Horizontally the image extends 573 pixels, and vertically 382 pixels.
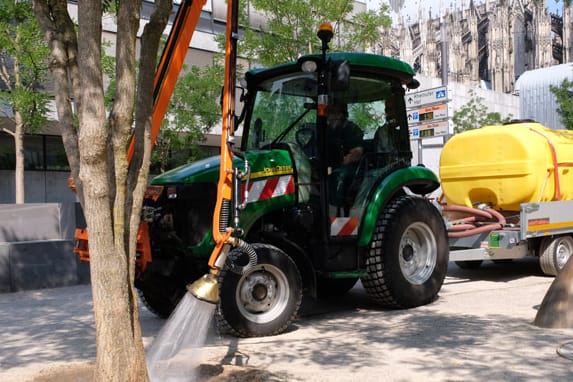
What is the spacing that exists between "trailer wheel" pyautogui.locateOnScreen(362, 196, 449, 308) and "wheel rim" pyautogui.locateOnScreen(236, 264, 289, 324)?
4.15 feet

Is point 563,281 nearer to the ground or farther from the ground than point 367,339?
farther from the ground

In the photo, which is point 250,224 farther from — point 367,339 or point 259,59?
point 259,59

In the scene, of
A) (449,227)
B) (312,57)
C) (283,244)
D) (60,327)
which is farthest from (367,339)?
(449,227)

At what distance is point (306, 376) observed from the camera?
445 centimetres

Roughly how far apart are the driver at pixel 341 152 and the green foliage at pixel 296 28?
9576mm

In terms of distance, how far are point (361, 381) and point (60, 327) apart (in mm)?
3672

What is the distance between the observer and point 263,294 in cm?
578

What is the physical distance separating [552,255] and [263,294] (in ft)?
17.2

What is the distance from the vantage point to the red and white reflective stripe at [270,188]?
5930 mm

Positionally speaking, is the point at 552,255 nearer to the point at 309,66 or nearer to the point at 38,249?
the point at 309,66

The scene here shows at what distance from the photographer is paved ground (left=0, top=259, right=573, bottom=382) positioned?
447 cm

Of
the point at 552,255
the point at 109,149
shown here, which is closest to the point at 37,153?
the point at 552,255

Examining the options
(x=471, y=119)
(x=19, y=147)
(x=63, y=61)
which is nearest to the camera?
(x=63, y=61)

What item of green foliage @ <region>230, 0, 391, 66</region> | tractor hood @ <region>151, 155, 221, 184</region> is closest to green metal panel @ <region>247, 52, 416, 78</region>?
tractor hood @ <region>151, 155, 221, 184</region>
